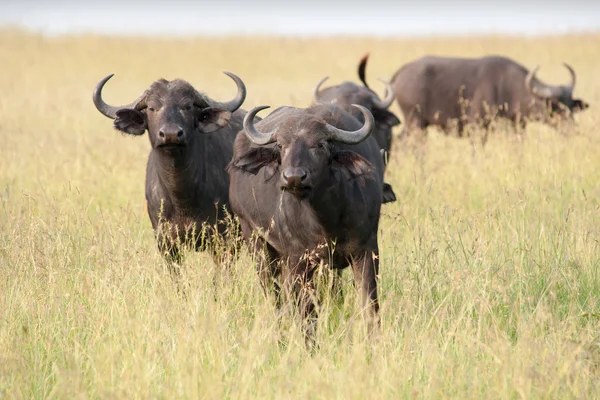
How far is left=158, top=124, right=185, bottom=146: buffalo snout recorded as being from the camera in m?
6.14

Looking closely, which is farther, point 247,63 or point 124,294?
point 247,63

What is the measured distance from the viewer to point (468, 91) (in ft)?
49.1

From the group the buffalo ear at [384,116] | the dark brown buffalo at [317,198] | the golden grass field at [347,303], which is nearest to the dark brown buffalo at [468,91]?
the golden grass field at [347,303]

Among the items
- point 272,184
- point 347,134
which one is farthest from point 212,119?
point 347,134

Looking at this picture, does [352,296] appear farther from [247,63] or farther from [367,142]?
[247,63]

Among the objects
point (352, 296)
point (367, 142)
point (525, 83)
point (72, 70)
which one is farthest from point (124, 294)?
point (72, 70)

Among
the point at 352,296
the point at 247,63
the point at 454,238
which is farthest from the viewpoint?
the point at 247,63

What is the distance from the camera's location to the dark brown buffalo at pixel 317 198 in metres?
5.27

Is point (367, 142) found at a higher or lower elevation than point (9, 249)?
higher

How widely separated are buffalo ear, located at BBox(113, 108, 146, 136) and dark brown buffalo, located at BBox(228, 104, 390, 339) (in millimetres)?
1339

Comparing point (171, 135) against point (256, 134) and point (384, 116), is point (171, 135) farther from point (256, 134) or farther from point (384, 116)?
point (384, 116)

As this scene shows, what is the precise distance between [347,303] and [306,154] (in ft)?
3.45

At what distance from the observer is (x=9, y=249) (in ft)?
19.9

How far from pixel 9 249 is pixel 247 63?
32052mm
